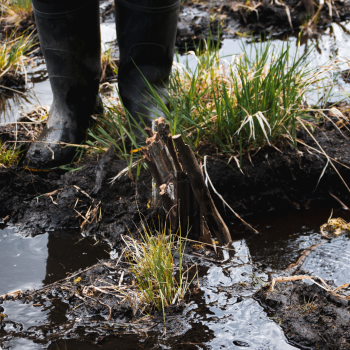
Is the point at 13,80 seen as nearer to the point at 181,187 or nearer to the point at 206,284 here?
the point at 181,187

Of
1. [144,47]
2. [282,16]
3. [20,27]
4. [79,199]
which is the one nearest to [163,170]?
[79,199]

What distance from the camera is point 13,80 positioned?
374cm

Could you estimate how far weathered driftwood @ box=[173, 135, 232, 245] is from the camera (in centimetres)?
153

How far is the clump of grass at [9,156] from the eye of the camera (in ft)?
7.79

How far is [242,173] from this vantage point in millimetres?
2211

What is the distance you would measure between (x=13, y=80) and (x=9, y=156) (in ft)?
5.51

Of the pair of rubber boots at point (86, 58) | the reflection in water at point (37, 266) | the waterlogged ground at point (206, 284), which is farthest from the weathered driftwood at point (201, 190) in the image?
the pair of rubber boots at point (86, 58)

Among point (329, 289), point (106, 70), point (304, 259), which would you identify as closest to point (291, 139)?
point (304, 259)

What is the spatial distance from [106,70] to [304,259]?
9.68 ft

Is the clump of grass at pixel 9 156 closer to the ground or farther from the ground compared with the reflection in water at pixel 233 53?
closer to the ground

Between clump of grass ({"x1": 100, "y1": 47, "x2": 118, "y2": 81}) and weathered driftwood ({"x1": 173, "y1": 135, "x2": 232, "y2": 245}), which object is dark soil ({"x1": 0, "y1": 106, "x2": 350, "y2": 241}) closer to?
weathered driftwood ({"x1": 173, "y1": 135, "x2": 232, "y2": 245})

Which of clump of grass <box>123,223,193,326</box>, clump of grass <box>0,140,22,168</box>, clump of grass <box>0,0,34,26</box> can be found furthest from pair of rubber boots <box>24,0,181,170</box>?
clump of grass <box>0,0,34,26</box>

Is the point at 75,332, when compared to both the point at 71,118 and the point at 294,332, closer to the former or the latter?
the point at 294,332

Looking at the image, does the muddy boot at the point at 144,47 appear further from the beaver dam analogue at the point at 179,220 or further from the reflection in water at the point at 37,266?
the reflection in water at the point at 37,266
